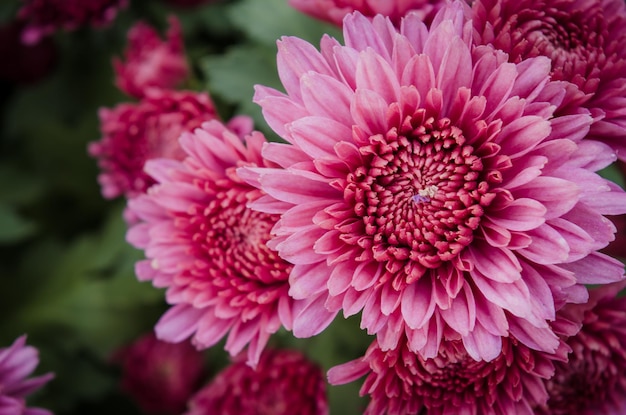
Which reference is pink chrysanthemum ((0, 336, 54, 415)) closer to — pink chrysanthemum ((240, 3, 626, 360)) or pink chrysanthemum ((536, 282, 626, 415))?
pink chrysanthemum ((240, 3, 626, 360))

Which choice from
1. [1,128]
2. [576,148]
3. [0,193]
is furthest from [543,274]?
[1,128]

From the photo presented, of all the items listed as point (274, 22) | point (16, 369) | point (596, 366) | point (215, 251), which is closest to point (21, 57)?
point (274, 22)

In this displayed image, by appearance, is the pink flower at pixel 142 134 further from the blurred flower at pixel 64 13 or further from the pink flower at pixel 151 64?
the blurred flower at pixel 64 13

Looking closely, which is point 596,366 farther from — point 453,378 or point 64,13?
point 64,13

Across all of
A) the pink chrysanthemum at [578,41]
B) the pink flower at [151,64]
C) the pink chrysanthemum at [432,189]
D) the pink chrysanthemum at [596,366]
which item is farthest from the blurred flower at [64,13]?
the pink chrysanthemum at [596,366]

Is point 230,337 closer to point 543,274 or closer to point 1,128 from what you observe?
point 543,274
